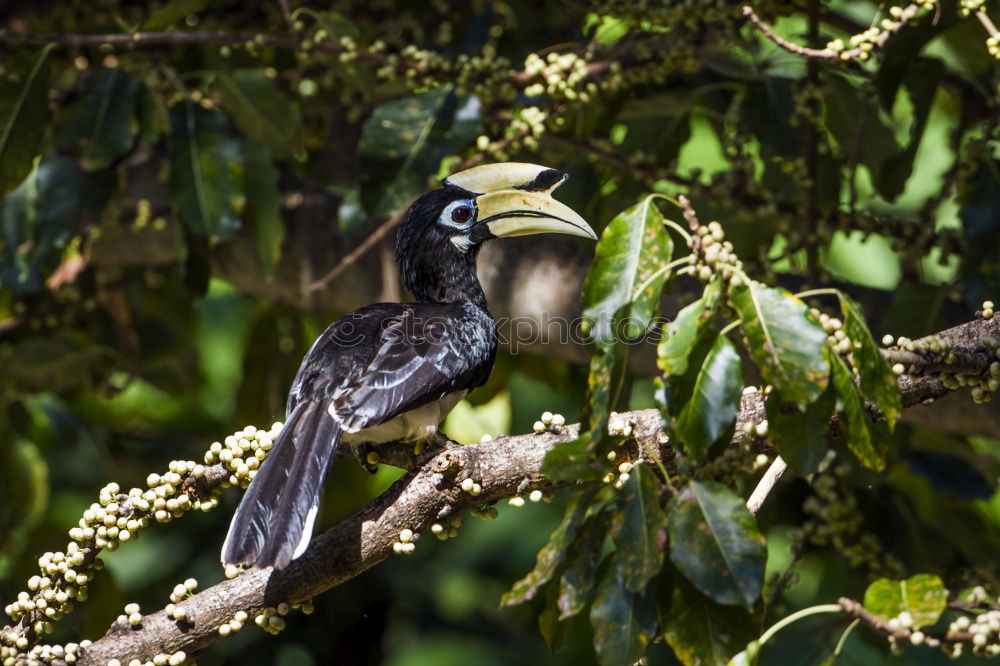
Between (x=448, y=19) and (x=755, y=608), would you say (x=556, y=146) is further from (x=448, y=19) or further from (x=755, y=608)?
(x=755, y=608)

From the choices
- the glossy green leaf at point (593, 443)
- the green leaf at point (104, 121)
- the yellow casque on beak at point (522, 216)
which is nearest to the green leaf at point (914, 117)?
the yellow casque on beak at point (522, 216)

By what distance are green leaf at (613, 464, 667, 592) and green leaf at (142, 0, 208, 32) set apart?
2.40 m

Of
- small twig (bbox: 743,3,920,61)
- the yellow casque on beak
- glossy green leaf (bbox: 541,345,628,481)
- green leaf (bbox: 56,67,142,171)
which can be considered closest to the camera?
glossy green leaf (bbox: 541,345,628,481)

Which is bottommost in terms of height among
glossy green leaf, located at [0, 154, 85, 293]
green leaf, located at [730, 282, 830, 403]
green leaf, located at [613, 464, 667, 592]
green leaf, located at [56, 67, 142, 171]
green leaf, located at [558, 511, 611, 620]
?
glossy green leaf, located at [0, 154, 85, 293]

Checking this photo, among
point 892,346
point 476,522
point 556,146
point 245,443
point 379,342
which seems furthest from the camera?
point 476,522

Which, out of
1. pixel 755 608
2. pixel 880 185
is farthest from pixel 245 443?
pixel 880 185

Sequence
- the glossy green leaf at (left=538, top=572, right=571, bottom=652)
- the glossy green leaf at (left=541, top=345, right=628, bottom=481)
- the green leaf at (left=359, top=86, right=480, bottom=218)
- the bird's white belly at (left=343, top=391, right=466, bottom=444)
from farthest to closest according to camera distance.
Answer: the green leaf at (left=359, top=86, right=480, bottom=218) → the bird's white belly at (left=343, top=391, right=466, bottom=444) → the glossy green leaf at (left=538, top=572, right=571, bottom=652) → the glossy green leaf at (left=541, top=345, right=628, bottom=481)

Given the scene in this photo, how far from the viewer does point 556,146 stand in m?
3.94

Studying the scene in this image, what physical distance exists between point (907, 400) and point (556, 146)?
76.1 inches

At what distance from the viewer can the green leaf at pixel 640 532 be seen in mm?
1787

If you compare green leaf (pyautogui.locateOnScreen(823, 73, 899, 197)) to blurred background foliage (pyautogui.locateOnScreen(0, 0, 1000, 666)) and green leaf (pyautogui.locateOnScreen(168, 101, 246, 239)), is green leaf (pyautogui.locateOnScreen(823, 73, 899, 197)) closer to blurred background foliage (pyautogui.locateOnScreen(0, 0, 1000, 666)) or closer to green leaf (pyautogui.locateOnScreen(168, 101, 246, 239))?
blurred background foliage (pyautogui.locateOnScreen(0, 0, 1000, 666))

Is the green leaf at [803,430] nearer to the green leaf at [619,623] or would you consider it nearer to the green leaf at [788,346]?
the green leaf at [788,346]

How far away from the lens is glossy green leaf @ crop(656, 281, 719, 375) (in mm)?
1788

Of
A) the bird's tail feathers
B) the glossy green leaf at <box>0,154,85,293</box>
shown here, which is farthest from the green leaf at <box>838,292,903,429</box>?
the glossy green leaf at <box>0,154,85,293</box>
